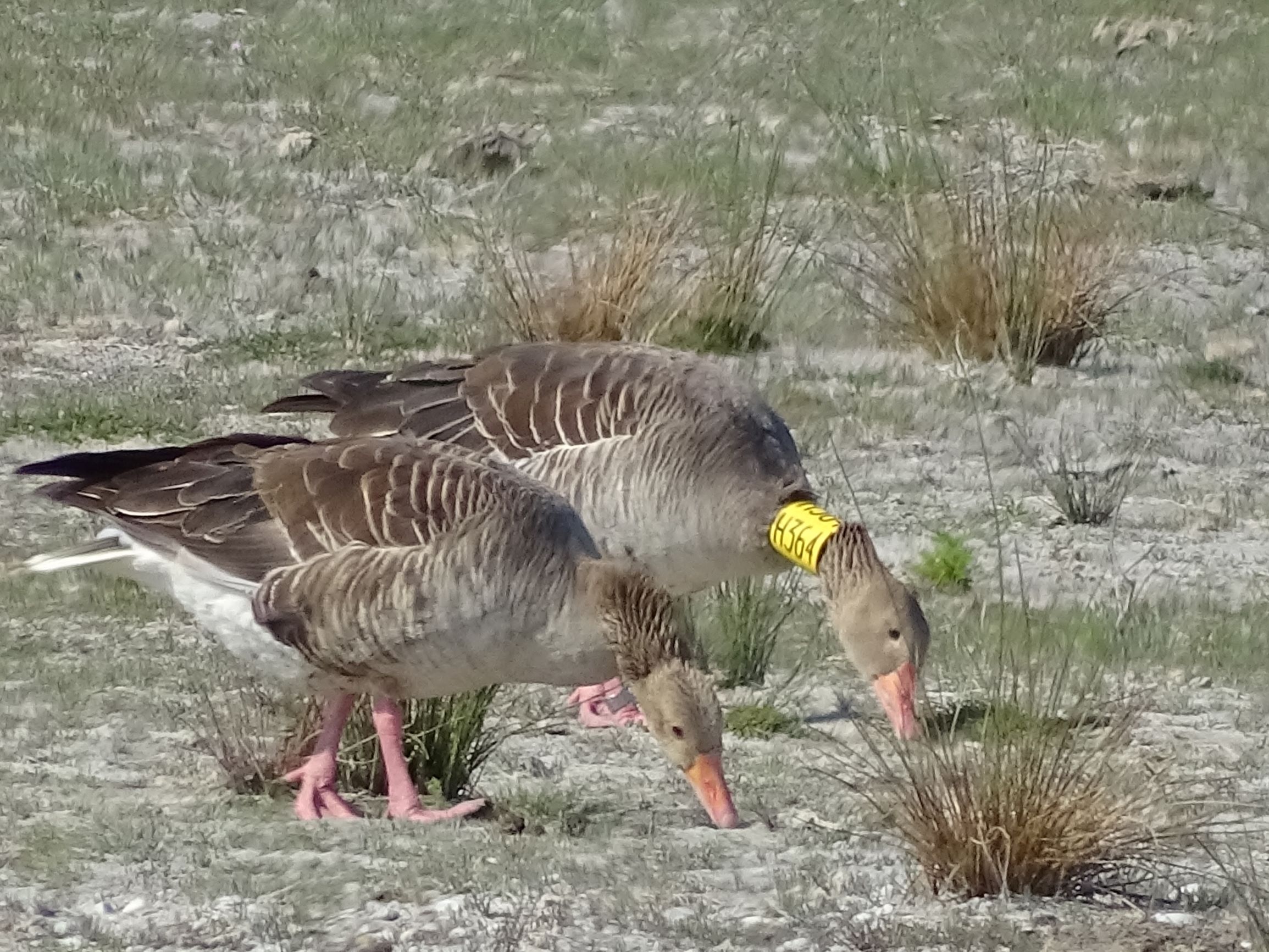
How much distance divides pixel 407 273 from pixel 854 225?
271cm

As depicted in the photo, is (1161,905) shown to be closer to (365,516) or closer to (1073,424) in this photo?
(365,516)

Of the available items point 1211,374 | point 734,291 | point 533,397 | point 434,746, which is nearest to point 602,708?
point 533,397

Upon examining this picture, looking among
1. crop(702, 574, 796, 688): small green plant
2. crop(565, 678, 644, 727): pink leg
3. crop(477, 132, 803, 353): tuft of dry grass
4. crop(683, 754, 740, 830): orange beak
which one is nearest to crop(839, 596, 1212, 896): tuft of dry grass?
crop(683, 754, 740, 830): orange beak

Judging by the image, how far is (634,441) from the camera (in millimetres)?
8289

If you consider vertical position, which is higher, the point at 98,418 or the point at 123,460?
the point at 98,418

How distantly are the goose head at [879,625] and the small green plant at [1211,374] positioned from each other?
555 cm

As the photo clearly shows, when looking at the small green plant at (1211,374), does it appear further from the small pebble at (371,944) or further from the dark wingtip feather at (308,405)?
the small pebble at (371,944)

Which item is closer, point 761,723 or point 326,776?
point 326,776

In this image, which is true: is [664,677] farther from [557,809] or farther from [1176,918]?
[1176,918]

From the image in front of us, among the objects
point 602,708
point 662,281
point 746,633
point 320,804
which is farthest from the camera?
point 662,281

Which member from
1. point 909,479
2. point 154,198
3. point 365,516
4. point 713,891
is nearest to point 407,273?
point 154,198

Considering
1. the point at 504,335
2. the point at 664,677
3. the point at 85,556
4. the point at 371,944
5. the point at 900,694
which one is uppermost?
the point at 504,335

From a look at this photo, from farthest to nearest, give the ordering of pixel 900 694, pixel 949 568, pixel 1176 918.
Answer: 1. pixel 949 568
2. pixel 900 694
3. pixel 1176 918

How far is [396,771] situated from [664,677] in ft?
2.73
